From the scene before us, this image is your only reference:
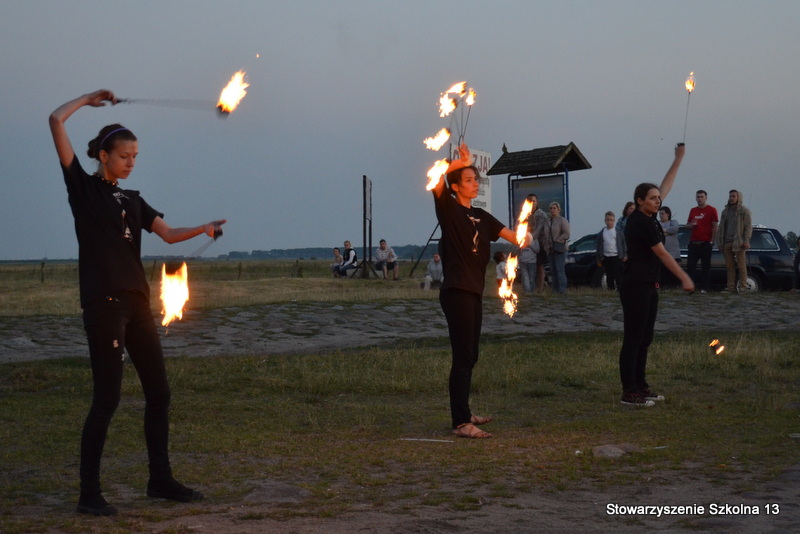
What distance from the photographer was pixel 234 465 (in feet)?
19.7

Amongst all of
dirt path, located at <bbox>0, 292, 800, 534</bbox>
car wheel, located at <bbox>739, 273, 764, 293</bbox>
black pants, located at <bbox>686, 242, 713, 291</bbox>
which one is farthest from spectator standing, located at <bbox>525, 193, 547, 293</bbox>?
car wheel, located at <bbox>739, 273, 764, 293</bbox>

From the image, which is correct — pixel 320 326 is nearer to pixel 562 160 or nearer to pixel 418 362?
pixel 418 362

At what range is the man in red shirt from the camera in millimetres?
19781

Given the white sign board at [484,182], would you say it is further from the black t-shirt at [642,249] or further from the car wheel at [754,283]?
the black t-shirt at [642,249]

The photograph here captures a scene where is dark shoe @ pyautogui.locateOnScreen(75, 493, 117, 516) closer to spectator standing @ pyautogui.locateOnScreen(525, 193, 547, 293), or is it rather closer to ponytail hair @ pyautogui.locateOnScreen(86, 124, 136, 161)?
ponytail hair @ pyautogui.locateOnScreen(86, 124, 136, 161)

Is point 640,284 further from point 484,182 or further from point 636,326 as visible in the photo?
point 484,182

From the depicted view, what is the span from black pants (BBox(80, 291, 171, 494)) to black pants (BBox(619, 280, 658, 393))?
4533mm

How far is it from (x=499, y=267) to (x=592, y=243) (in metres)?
→ 4.50

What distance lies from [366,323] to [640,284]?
868cm

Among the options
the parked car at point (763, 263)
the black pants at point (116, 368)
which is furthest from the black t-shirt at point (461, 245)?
the parked car at point (763, 263)

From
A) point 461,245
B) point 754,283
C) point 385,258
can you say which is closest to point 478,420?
point 461,245

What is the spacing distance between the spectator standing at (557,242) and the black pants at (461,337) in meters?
12.3

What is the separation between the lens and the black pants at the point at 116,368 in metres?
4.74

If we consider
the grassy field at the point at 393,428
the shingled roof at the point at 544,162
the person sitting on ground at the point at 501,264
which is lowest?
the grassy field at the point at 393,428
